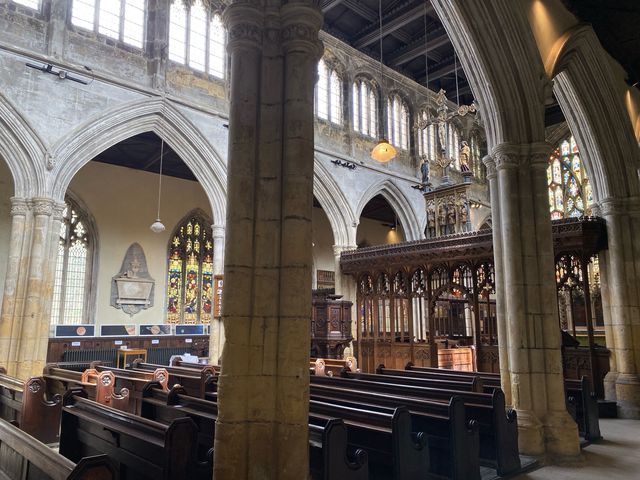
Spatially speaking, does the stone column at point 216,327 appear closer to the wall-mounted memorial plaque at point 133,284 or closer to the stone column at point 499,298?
the wall-mounted memorial plaque at point 133,284

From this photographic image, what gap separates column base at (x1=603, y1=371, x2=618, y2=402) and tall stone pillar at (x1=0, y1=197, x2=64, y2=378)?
37.0 ft

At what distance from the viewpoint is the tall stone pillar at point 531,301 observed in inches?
231

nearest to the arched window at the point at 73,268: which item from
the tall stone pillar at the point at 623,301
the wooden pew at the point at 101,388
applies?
the wooden pew at the point at 101,388

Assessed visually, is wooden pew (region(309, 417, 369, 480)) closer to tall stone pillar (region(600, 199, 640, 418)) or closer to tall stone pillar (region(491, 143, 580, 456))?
tall stone pillar (region(491, 143, 580, 456))

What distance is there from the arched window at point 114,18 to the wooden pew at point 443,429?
11.1 m

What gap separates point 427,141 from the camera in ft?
66.7

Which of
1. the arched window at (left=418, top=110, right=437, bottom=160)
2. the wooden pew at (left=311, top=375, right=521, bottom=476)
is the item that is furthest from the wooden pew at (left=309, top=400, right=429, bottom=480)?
the arched window at (left=418, top=110, right=437, bottom=160)

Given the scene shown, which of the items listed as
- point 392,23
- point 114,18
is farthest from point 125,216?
point 392,23

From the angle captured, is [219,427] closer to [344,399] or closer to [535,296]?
[344,399]

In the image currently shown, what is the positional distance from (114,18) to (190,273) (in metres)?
8.65

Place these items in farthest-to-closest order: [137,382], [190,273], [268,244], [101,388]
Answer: [190,273] < [137,382] < [101,388] < [268,244]

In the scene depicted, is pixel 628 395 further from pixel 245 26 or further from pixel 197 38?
pixel 197 38

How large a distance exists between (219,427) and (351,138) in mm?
14660

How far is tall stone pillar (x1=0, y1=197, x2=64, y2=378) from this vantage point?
10469mm
